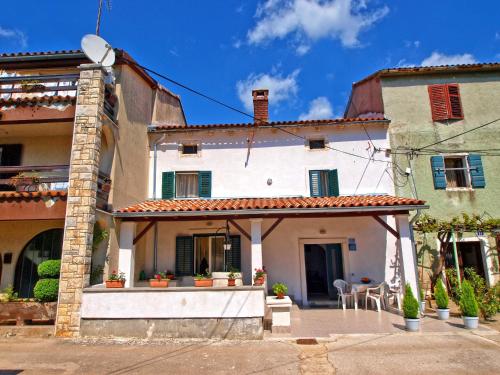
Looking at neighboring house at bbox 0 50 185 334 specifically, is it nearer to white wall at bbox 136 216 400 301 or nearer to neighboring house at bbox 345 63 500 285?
white wall at bbox 136 216 400 301

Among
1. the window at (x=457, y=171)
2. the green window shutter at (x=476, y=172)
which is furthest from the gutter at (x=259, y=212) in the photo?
the green window shutter at (x=476, y=172)

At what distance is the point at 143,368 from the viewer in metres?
6.12

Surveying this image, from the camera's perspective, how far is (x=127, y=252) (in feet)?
33.0

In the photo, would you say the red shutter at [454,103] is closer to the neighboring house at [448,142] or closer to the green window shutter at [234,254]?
the neighboring house at [448,142]

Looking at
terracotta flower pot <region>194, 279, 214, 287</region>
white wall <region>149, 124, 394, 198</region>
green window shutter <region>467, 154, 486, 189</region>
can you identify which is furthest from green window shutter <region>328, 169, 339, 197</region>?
terracotta flower pot <region>194, 279, 214, 287</region>

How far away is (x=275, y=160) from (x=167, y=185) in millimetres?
4553

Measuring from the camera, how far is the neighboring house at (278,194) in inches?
476

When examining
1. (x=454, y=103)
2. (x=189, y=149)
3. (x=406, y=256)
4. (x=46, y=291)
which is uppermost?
(x=454, y=103)

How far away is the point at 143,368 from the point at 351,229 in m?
8.74

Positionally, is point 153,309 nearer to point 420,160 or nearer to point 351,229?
point 351,229

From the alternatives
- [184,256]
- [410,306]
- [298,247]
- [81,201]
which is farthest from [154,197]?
[410,306]

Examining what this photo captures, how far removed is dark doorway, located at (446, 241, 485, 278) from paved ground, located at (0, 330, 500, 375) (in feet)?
13.8

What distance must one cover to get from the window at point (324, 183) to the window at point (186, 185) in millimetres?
4747

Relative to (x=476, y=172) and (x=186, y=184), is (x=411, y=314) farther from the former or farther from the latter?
(x=186, y=184)
